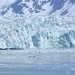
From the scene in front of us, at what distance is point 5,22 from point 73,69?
3615 centimetres

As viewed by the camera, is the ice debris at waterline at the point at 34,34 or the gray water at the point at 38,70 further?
the ice debris at waterline at the point at 34,34

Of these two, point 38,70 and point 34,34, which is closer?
point 38,70

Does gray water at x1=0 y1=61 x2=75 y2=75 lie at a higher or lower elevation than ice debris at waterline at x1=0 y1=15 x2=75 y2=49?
higher

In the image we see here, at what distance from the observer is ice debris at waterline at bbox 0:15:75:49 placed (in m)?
59.0

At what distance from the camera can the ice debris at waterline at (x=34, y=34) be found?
59.0 metres

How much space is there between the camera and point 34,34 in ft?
199

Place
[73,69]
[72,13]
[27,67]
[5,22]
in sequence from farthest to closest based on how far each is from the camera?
[72,13]
[5,22]
[27,67]
[73,69]

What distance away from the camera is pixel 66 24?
65750 millimetres

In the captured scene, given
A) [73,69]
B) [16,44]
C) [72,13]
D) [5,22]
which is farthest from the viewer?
[72,13]

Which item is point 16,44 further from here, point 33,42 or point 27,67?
point 27,67

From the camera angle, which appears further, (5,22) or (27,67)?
(5,22)

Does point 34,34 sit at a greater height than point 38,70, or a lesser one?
lesser

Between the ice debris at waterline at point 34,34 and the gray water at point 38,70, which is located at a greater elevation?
the gray water at point 38,70

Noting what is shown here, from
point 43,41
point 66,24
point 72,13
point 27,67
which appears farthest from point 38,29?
point 72,13
